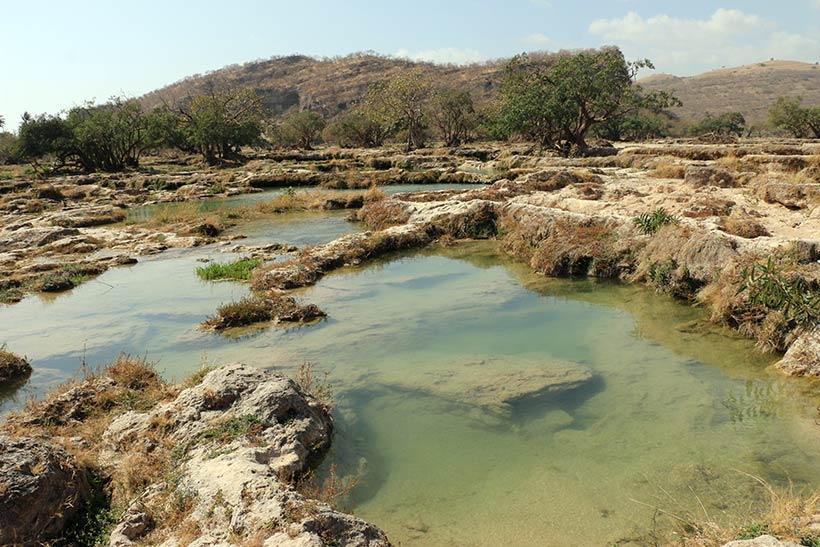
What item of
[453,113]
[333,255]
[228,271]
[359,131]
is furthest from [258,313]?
[359,131]

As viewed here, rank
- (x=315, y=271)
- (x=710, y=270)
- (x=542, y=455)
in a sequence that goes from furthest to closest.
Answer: (x=315, y=271), (x=710, y=270), (x=542, y=455)

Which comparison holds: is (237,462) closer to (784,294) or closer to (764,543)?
(764,543)

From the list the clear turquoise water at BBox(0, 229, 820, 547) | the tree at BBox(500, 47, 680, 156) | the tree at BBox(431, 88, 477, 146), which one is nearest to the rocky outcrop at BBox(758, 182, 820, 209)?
the clear turquoise water at BBox(0, 229, 820, 547)

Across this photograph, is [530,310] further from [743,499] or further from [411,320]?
[743,499]

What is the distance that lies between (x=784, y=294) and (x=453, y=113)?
6253cm

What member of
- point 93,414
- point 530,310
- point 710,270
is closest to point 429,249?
point 530,310

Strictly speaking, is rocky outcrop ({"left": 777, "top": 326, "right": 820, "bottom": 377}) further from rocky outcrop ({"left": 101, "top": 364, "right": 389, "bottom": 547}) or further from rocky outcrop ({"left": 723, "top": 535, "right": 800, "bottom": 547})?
rocky outcrop ({"left": 101, "top": 364, "right": 389, "bottom": 547})

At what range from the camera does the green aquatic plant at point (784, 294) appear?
863 centimetres

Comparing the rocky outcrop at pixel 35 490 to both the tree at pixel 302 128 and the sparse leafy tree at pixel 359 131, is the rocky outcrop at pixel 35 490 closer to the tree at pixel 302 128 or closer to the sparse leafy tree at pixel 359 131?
the sparse leafy tree at pixel 359 131

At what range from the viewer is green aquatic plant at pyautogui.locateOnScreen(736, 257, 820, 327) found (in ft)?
28.3

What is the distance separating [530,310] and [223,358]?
20.7ft

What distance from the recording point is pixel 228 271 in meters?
16.2

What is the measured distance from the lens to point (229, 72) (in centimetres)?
18388

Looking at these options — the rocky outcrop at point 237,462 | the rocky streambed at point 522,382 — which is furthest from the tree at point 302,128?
the rocky outcrop at point 237,462
